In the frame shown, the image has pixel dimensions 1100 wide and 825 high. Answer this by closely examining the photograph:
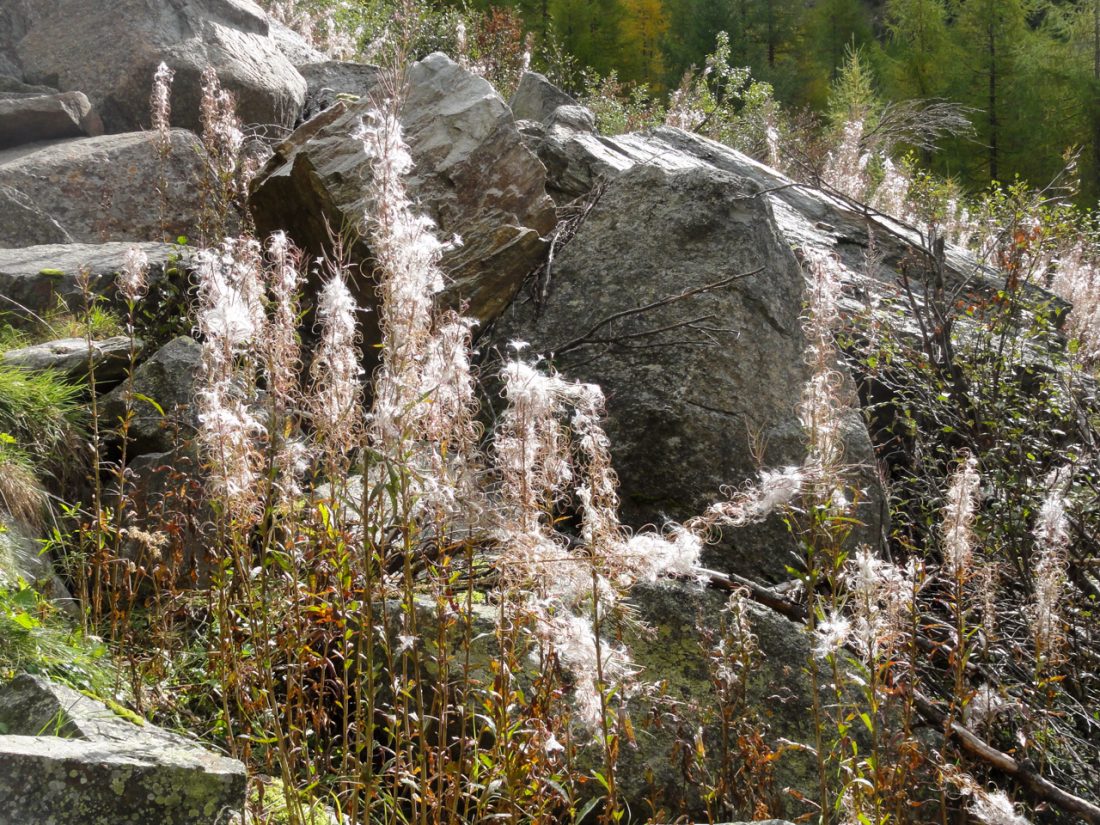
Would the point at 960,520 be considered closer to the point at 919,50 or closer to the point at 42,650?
the point at 42,650

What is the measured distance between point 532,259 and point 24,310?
3.00 m

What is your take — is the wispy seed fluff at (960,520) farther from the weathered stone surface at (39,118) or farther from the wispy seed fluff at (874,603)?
the weathered stone surface at (39,118)

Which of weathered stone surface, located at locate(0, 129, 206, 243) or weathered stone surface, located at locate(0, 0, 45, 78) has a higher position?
weathered stone surface, located at locate(0, 0, 45, 78)

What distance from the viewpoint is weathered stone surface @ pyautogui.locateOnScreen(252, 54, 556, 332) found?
17.6ft

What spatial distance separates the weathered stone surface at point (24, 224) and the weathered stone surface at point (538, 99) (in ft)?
12.3

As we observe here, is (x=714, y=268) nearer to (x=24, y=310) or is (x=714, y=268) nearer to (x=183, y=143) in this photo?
(x=24, y=310)

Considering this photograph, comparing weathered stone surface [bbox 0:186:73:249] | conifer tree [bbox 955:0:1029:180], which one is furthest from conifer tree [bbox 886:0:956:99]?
weathered stone surface [bbox 0:186:73:249]

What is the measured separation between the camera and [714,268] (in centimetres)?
499

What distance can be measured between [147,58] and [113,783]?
794 cm

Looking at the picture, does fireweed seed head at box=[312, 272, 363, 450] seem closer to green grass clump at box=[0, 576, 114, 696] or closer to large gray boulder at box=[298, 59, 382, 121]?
green grass clump at box=[0, 576, 114, 696]

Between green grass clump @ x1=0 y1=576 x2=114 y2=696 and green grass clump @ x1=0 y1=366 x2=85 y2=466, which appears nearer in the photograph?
green grass clump @ x1=0 y1=576 x2=114 y2=696

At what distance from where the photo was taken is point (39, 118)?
8188 millimetres

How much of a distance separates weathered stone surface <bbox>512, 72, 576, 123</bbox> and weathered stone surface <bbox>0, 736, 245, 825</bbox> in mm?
6875

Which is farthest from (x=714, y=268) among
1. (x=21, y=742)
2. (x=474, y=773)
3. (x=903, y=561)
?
(x=21, y=742)
